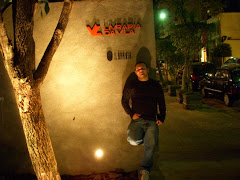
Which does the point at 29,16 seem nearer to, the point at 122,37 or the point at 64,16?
the point at 64,16

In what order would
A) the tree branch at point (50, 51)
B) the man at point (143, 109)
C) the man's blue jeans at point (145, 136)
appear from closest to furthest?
the tree branch at point (50, 51) < the man's blue jeans at point (145, 136) < the man at point (143, 109)

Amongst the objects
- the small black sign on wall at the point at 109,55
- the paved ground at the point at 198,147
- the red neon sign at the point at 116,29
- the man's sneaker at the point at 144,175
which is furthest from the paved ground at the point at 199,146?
the red neon sign at the point at 116,29

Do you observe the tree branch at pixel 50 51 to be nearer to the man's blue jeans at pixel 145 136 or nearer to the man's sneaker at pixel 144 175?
the man's blue jeans at pixel 145 136

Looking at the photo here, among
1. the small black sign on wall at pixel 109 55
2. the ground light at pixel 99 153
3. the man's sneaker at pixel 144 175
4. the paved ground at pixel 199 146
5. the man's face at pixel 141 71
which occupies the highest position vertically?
the small black sign on wall at pixel 109 55

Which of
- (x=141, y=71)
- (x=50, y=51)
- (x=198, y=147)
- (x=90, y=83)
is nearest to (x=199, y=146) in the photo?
(x=198, y=147)

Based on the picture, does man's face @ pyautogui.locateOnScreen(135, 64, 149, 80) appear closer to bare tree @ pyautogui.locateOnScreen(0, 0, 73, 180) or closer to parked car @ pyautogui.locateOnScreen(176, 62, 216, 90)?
bare tree @ pyautogui.locateOnScreen(0, 0, 73, 180)

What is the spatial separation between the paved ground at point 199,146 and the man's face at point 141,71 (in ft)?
6.14

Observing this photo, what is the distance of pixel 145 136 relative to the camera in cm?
379

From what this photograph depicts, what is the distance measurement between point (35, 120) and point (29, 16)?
1.52 metres

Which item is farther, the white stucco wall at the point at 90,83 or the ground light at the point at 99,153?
the ground light at the point at 99,153

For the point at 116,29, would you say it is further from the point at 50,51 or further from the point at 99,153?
the point at 99,153

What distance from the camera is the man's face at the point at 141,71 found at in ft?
12.6

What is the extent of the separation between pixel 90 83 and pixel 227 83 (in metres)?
8.01

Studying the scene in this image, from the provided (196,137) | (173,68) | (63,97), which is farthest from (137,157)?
(173,68)
